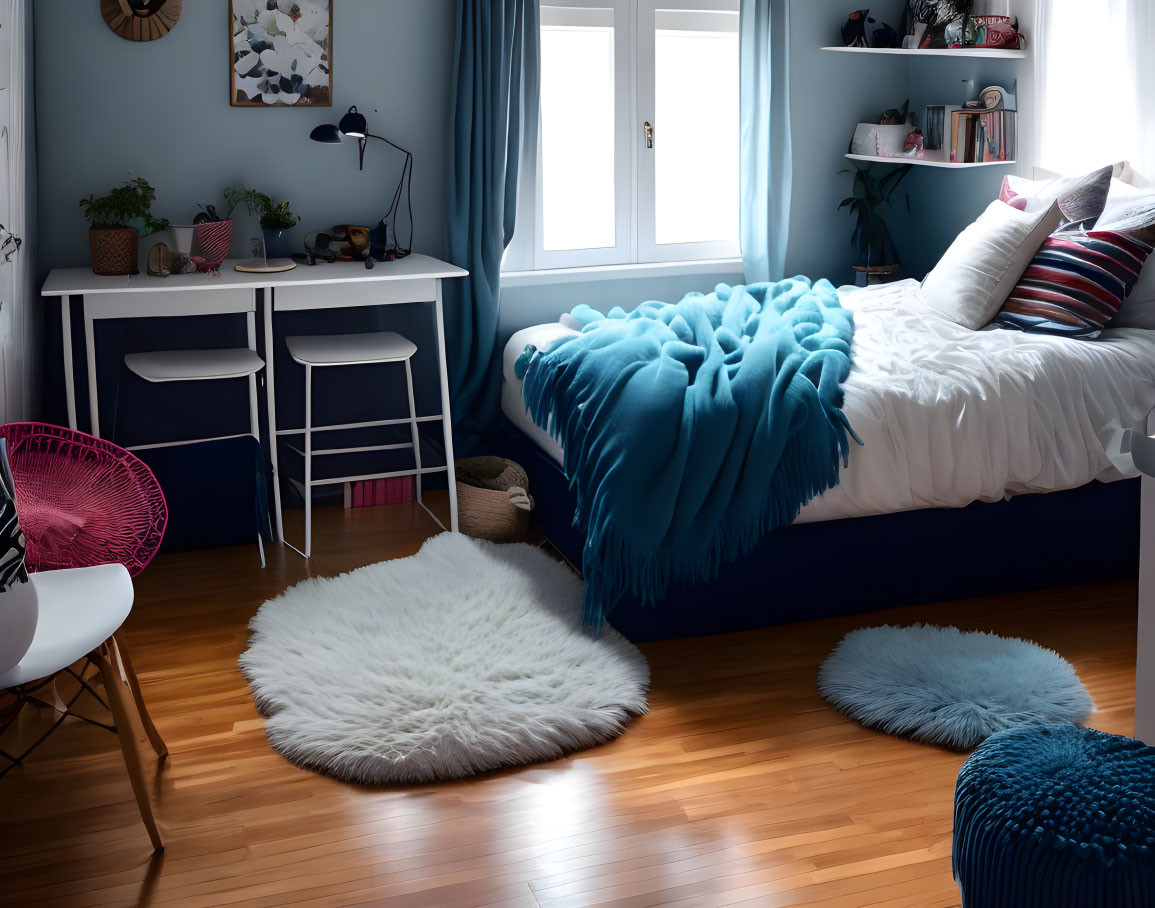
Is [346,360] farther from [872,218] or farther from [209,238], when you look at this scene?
[872,218]

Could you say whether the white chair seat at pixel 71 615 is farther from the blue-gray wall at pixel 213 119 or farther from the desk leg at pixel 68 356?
the blue-gray wall at pixel 213 119

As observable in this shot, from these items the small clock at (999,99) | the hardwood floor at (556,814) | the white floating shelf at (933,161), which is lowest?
the hardwood floor at (556,814)

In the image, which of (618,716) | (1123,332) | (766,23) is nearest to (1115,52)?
(1123,332)

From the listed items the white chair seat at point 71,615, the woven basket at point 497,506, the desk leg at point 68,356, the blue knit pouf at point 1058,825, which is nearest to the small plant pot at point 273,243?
the desk leg at point 68,356

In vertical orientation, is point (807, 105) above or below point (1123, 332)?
above

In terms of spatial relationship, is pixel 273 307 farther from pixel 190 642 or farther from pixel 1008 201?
pixel 1008 201

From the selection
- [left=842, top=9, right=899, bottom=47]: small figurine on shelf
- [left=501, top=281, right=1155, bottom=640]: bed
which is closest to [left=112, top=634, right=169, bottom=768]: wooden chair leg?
[left=501, top=281, right=1155, bottom=640]: bed

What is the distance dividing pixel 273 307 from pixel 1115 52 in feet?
9.26

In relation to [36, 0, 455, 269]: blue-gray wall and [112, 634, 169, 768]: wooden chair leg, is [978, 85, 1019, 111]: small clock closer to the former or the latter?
[36, 0, 455, 269]: blue-gray wall

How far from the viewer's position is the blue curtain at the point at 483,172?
12.9 feet

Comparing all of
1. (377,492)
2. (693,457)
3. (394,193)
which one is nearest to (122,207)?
(394,193)

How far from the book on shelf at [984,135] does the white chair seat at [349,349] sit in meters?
2.21

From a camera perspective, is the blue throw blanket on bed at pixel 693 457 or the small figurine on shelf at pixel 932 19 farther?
the small figurine on shelf at pixel 932 19

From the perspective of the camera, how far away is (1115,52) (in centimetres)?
367
